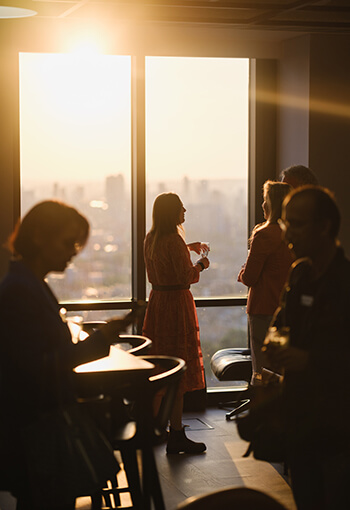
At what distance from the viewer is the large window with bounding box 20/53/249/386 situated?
21.7 feet

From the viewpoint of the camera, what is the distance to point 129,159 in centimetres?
678

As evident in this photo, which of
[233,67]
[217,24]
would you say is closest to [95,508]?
[217,24]

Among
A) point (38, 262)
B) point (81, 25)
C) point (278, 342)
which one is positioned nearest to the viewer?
point (278, 342)

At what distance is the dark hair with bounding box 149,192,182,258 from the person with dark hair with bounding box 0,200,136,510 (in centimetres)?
250

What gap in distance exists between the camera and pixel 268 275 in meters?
5.14

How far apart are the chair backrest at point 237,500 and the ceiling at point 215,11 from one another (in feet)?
11.5

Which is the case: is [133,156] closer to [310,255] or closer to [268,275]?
[268,275]

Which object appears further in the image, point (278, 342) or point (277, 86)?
point (277, 86)

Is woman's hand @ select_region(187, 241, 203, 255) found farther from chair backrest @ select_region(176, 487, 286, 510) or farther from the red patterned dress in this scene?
chair backrest @ select_region(176, 487, 286, 510)

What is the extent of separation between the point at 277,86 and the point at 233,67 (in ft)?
1.41

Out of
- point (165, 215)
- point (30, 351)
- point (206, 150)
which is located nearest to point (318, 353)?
point (30, 351)

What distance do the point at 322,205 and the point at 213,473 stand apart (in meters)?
3.05

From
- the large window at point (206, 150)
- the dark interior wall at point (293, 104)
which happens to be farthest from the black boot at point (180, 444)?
the dark interior wall at point (293, 104)

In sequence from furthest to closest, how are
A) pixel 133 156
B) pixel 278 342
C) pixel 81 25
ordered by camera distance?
pixel 133 156
pixel 81 25
pixel 278 342
